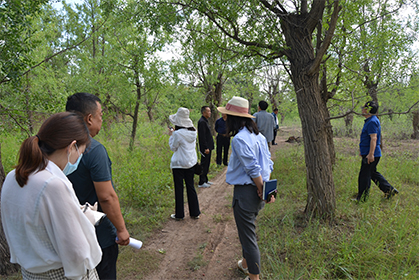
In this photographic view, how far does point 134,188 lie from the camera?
5.58 metres

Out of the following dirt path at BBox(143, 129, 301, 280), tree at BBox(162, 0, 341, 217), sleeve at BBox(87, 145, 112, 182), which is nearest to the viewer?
sleeve at BBox(87, 145, 112, 182)

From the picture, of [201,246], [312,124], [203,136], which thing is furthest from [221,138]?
[201,246]

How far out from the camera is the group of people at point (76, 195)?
1311mm

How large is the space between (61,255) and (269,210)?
4029 millimetres

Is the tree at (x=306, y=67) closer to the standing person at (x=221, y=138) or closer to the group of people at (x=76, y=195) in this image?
the group of people at (x=76, y=195)

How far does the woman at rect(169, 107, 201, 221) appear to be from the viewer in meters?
4.81

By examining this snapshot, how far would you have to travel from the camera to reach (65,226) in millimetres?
1315

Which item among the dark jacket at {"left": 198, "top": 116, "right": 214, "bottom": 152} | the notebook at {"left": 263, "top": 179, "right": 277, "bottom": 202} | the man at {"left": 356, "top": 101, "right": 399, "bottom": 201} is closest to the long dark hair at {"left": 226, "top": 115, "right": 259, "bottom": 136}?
the notebook at {"left": 263, "top": 179, "right": 277, "bottom": 202}

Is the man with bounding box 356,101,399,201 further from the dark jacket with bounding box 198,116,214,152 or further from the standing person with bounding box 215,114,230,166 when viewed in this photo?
the standing person with bounding box 215,114,230,166

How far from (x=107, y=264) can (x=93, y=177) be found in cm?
77

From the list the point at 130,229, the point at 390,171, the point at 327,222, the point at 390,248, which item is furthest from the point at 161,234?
the point at 390,171

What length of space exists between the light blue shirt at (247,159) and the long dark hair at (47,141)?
1582 millimetres

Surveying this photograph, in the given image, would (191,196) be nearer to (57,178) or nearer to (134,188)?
(134,188)

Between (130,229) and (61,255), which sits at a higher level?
(61,255)
